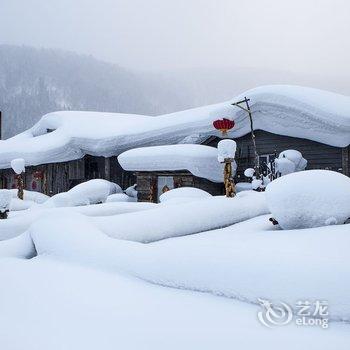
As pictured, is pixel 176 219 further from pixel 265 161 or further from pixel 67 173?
pixel 67 173

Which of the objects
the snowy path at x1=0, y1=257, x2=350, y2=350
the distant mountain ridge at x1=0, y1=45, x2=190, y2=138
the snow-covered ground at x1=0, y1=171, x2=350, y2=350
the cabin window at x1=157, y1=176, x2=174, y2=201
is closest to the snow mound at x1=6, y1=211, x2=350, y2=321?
the snow-covered ground at x1=0, y1=171, x2=350, y2=350

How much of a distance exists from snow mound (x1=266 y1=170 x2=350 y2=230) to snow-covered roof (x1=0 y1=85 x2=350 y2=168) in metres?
6.17

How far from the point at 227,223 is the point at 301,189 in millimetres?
2072

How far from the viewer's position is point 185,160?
561 inches

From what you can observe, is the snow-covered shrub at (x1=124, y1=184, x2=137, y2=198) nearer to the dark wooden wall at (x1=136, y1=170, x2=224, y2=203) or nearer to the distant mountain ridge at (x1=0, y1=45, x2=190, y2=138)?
the dark wooden wall at (x1=136, y1=170, x2=224, y2=203)

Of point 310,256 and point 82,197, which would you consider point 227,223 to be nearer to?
point 310,256

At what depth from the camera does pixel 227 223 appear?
7594 mm

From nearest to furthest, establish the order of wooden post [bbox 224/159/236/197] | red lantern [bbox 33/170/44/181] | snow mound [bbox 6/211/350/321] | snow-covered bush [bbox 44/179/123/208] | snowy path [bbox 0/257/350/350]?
snowy path [bbox 0/257/350/350], snow mound [bbox 6/211/350/321], wooden post [bbox 224/159/236/197], snow-covered bush [bbox 44/179/123/208], red lantern [bbox 33/170/44/181]

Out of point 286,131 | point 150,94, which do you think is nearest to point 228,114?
point 286,131

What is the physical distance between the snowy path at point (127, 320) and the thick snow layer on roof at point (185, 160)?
416 inches

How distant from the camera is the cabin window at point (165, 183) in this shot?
1562 cm

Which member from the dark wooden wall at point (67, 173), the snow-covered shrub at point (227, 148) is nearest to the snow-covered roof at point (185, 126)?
the dark wooden wall at point (67, 173)

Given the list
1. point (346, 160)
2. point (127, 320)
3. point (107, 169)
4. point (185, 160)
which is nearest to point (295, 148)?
point (346, 160)

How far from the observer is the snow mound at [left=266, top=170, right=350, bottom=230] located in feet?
19.2
